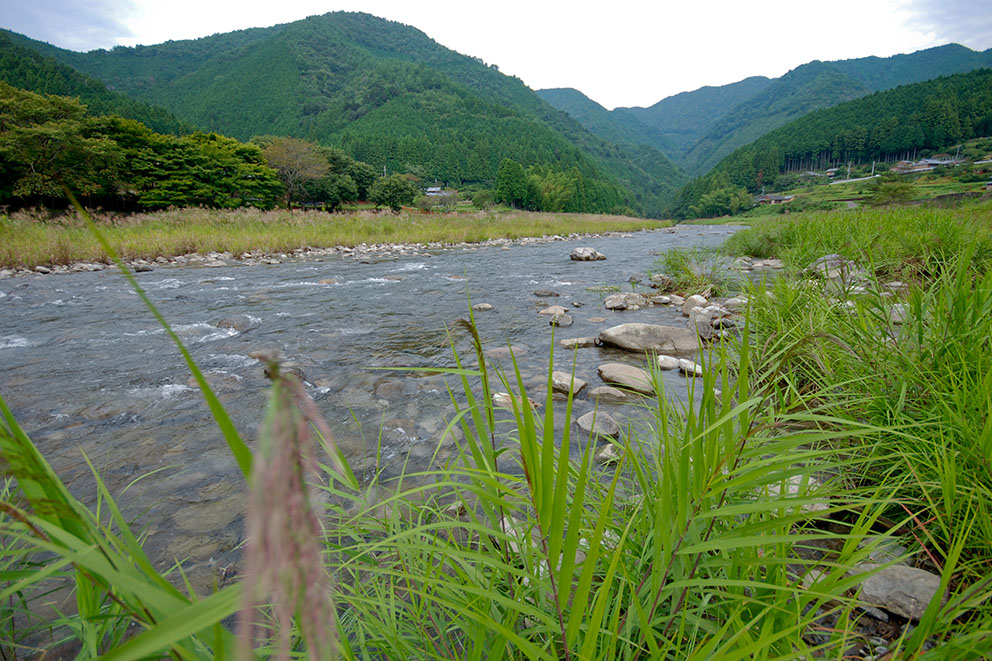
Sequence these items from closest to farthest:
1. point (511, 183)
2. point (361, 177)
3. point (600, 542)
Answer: point (600, 542) → point (361, 177) → point (511, 183)

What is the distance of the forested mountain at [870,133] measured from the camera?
6456cm

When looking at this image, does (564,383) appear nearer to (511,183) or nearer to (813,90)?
(511,183)

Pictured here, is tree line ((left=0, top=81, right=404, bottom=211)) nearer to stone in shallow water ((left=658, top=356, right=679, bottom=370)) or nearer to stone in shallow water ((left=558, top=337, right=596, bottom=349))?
stone in shallow water ((left=558, top=337, right=596, bottom=349))

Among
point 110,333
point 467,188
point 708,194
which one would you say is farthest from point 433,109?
point 110,333

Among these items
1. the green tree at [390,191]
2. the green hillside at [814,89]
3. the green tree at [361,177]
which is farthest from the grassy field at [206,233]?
the green hillside at [814,89]

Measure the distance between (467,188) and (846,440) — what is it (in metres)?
77.4

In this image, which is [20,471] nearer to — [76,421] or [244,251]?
[76,421]

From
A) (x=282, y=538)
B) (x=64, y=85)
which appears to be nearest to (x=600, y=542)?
(x=282, y=538)

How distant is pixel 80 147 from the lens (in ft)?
69.9

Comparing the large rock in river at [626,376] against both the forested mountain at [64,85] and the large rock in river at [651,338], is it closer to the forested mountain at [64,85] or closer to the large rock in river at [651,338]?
the large rock in river at [651,338]

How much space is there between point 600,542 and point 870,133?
100m

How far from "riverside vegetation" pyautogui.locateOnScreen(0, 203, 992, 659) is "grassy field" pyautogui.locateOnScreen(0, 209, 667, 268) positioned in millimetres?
10717

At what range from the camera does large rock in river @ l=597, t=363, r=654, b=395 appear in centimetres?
346

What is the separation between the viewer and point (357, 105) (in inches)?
3676
